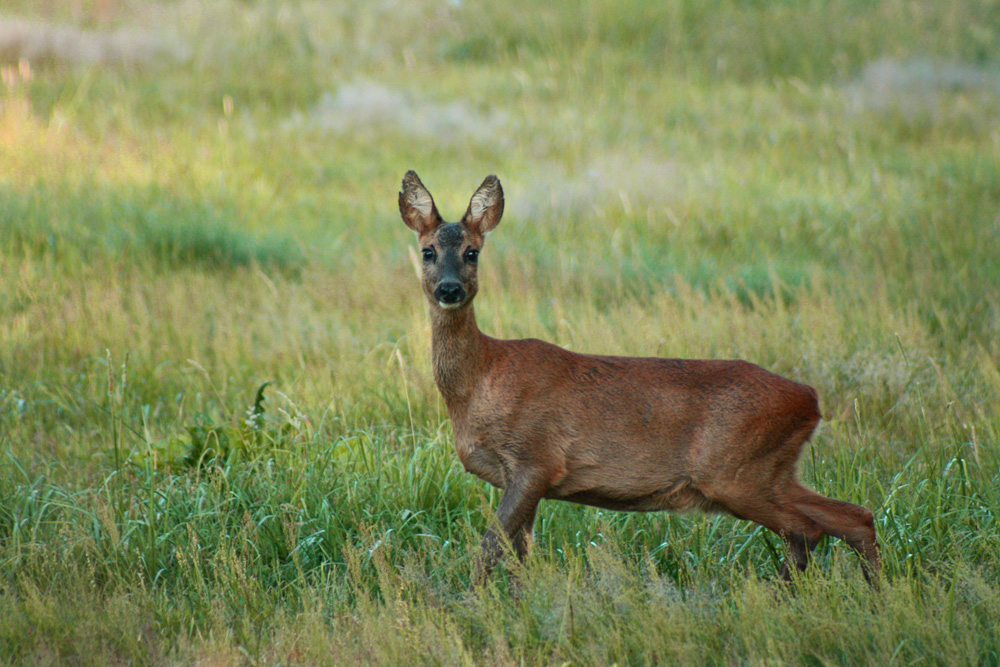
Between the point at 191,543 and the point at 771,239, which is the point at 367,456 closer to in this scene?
the point at 191,543

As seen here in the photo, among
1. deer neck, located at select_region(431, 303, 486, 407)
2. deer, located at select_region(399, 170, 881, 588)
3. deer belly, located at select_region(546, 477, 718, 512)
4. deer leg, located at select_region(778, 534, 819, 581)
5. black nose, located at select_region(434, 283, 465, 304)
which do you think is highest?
black nose, located at select_region(434, 283, 465, 304)

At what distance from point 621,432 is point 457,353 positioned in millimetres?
687

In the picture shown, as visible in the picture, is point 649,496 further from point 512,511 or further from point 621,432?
point 512,511

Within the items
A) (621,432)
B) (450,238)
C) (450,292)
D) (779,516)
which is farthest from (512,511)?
(450,238)

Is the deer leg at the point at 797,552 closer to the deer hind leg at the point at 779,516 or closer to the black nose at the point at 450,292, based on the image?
the deer hind leg at the point at 779,516

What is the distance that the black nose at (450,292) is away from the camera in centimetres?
381

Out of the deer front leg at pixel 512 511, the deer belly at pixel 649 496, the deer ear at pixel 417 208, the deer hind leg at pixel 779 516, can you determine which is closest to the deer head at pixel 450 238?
the deer ear at pixel 417 208

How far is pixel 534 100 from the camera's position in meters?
13.0

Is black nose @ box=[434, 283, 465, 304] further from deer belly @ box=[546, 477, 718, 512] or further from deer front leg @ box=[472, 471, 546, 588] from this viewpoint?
deer belly @ box=[546, 477, 718, 512]

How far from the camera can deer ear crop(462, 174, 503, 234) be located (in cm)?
414

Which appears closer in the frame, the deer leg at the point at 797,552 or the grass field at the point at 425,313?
the grass field at the point at 425,313

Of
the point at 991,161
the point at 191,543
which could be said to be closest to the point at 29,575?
the point at 191,543

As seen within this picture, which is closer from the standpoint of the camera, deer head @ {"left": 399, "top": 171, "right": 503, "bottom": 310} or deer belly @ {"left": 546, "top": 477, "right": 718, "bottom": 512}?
deer belly @ {"left": 546, "top": 477, "right": 718, "bottom": 512}

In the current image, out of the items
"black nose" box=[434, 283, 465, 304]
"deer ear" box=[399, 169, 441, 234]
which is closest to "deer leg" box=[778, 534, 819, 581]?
"black nose" box=[434, 283, 465, 304]
